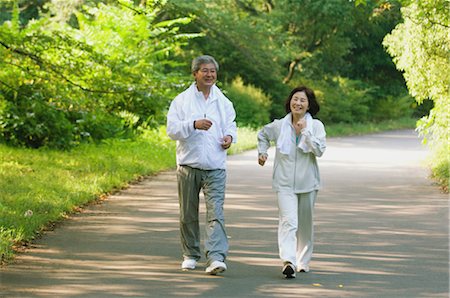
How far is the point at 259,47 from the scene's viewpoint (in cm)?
3869

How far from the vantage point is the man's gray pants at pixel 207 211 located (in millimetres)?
9297

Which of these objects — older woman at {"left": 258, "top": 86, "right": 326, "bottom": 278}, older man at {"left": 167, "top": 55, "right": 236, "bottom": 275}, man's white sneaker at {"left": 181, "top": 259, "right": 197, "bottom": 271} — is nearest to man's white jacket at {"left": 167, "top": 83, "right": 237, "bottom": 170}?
older man at {"left": 167, "top": 55, "right": 236, "bottom": 275}

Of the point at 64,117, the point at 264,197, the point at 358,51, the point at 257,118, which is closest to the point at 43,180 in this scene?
the point at 264,197

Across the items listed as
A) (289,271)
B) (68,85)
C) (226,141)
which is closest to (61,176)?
(68,85)

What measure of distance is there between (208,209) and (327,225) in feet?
12.5

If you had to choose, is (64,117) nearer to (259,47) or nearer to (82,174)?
(82,174)

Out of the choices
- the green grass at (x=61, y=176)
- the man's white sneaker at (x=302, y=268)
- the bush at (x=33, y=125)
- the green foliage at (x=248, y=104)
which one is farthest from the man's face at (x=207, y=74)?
the green foliage at (x=248, y=104)

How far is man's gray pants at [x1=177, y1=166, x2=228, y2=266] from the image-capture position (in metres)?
9.30

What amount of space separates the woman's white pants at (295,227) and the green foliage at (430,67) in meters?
11.3

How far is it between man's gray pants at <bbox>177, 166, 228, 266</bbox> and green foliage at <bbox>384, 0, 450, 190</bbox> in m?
11.5

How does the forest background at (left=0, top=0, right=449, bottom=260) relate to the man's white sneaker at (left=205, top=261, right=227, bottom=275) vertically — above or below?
above

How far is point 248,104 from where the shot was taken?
39188mm

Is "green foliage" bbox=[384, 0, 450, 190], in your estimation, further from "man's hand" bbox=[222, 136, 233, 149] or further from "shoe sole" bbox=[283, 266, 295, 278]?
"shoe sole" bbox=[283, 266, 295, 278]

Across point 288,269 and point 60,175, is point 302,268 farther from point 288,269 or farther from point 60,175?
point 60,175
